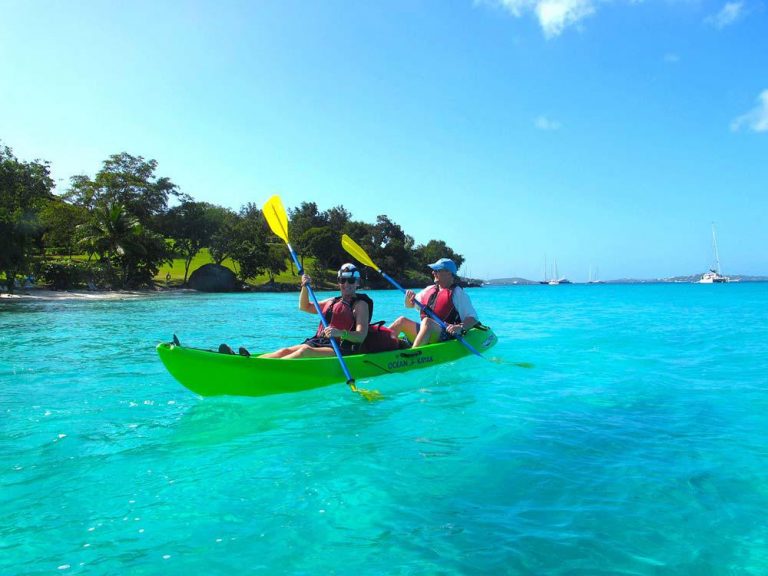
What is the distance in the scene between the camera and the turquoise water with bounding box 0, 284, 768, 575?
10.8 feet

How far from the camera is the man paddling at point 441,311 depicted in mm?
9531

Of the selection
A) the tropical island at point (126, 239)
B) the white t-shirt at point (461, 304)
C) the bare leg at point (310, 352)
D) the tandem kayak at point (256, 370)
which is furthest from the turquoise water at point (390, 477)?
the tropical island at point (126, 239)

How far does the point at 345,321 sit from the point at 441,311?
2712 mm

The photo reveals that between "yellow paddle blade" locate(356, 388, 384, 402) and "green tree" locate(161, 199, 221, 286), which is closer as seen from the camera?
"yellow paddle blade" locate(356, 388, 384, 402)

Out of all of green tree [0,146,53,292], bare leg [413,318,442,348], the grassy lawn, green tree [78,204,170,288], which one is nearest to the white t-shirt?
bare leg [413,318,442,348]

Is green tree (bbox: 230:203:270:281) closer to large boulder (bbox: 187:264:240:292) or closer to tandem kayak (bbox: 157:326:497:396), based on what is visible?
large boulder (bbox: 187:264:240:292)

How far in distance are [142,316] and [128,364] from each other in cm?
1256

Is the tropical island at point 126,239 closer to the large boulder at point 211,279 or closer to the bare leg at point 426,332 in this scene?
the large boulder at point 211,279

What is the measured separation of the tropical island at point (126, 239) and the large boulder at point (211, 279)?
0.33 feet

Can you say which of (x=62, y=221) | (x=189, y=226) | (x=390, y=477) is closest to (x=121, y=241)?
(x=62, y=221)

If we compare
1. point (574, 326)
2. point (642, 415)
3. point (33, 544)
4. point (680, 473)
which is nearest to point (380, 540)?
point (33, 544)

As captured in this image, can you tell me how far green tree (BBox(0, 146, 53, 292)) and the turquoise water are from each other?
2064 centimetres

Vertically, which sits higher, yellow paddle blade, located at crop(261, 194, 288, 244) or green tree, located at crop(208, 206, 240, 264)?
green tree, located at crop(208, 206, 240, 264)

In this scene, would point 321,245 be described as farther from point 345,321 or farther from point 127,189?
point 345,321
